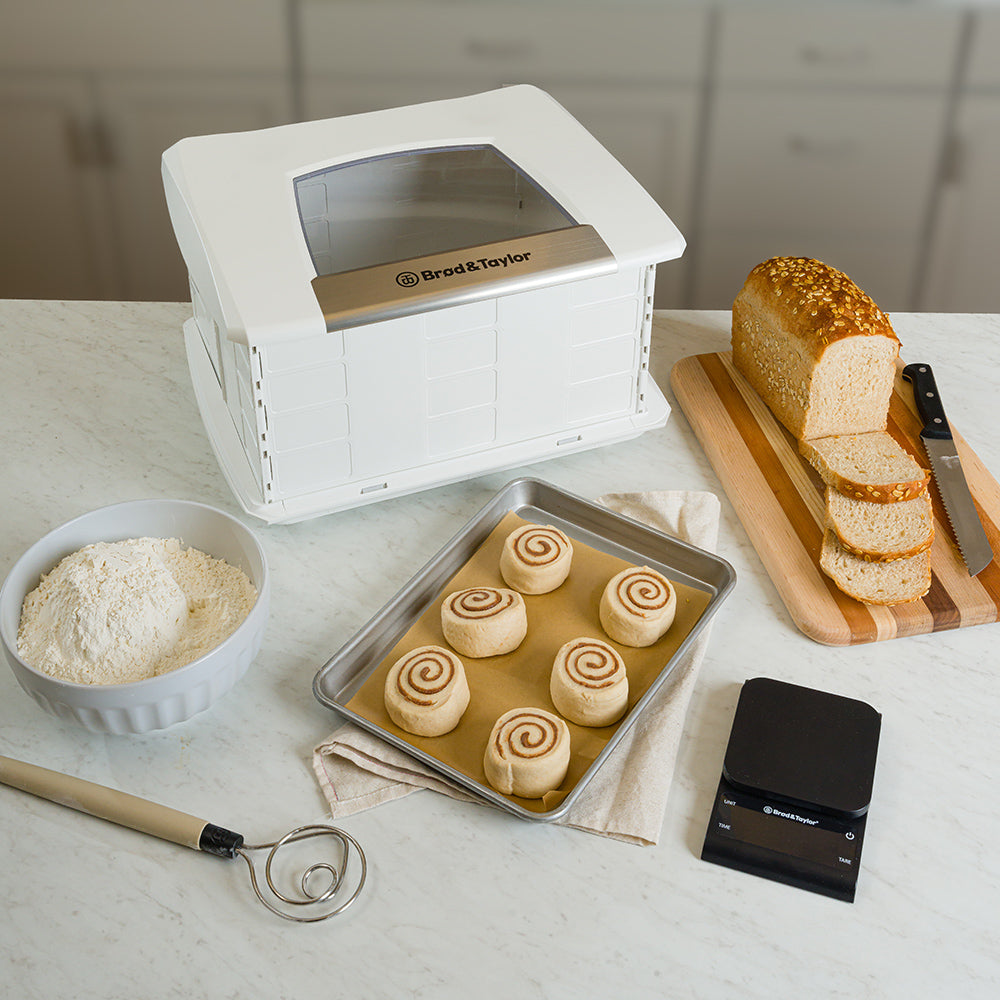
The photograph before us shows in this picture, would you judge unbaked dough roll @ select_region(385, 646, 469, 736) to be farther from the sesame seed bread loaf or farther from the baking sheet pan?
the sesame seed bread loaf

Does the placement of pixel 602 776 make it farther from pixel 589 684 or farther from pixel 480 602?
pixel 480 602

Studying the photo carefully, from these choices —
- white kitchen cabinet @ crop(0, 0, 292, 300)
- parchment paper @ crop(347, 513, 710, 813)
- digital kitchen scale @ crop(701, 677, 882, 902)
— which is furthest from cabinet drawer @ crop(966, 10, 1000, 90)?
digital kitchen scale @ crop(701, 677, 882, 902)

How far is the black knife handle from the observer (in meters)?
1.23

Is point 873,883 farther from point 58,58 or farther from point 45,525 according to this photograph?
point 58,58

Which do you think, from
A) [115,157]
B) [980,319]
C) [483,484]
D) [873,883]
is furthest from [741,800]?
[115,157]

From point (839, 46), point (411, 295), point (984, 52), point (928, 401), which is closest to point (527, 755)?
point (411, 295)

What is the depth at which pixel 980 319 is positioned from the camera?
1474 mm

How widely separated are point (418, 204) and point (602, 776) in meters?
0.62

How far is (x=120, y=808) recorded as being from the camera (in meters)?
0.85

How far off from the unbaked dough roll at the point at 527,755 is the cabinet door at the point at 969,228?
85.3 inches

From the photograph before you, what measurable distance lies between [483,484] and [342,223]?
0.99 ft

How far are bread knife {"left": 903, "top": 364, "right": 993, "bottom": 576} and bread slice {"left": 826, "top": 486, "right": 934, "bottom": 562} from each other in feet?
0.10

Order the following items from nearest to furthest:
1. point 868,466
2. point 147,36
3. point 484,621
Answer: point 484,621 < point 868,466 < point 147,36

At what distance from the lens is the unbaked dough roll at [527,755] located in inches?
33.4
